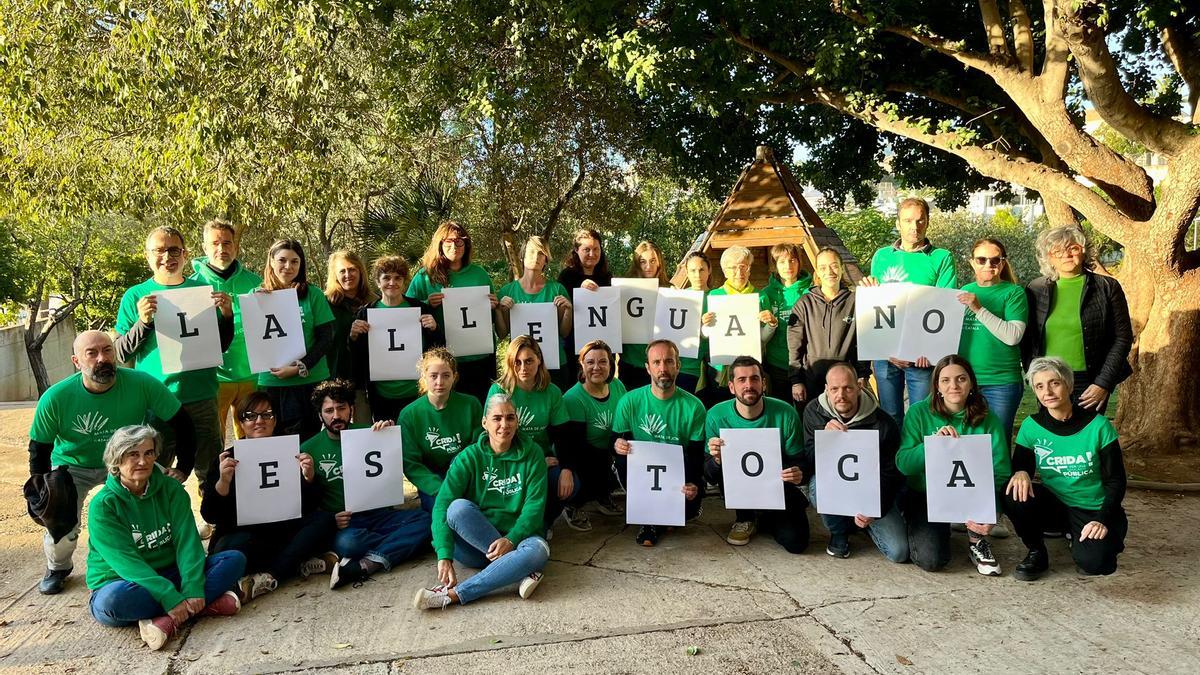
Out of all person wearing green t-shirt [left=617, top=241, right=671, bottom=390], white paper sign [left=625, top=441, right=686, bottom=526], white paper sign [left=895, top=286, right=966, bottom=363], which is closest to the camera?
white paper sign [left=625, top=441, right=686, bottom=526]

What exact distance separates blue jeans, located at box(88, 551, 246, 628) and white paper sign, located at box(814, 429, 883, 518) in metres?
3.25

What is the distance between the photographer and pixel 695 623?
437 centimetres

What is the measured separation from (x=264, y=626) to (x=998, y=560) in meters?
3.99

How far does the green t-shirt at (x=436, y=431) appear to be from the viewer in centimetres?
555

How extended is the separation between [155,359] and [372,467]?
5.11 ft

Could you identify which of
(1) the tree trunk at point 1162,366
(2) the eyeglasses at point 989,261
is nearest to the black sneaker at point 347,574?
(2) the eyeglasses at point 989,261

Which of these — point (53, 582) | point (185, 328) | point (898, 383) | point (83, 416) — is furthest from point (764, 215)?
point (53, 582)

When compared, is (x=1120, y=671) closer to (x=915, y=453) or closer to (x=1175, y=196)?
(x=915, y=453)

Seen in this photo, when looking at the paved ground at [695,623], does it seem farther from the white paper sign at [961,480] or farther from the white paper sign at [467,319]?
the white paper sign at [467,319]

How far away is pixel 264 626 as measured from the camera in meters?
4.42

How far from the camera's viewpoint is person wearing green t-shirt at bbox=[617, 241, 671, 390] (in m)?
6.83

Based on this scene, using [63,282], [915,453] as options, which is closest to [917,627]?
[915,453]

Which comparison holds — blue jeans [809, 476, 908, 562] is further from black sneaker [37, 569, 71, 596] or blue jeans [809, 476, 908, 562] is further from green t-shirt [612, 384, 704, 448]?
black sneaker [37, 569, 71, 596]

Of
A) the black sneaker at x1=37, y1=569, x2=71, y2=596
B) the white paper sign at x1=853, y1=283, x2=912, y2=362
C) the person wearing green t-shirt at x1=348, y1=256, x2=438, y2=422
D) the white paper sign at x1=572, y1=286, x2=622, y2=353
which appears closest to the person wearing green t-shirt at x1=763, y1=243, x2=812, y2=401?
the white paper sign at x1=853, y1=283, x2=912, y2=362
